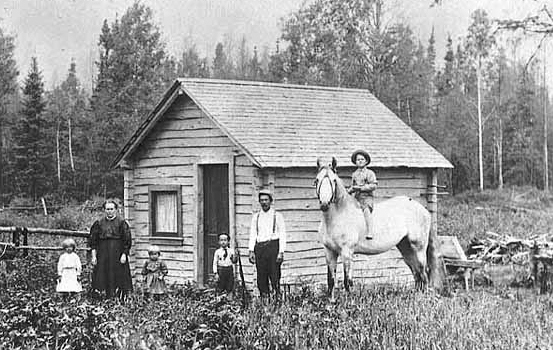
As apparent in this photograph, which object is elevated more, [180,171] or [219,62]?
[219,62]

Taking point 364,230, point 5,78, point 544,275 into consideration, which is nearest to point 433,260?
point 544,275

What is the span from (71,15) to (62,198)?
13.5m

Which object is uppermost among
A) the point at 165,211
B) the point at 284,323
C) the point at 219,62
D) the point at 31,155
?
the point at 219,62

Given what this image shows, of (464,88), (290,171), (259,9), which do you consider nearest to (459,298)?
(290,171)

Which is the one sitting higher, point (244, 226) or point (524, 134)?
point (524, 134)

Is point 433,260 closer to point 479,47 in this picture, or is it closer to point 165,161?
point 165,161

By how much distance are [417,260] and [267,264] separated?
3257 mm

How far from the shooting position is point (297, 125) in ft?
53.0

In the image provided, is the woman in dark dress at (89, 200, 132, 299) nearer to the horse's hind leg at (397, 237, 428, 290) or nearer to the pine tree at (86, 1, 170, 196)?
the horse's hind leg at (397, 237, 428, 290)

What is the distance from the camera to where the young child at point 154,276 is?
1236 cm

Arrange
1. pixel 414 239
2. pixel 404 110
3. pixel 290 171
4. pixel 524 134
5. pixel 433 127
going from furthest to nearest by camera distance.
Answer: pixel 524 134
pixel 433 127
pixel 404 110
pixel 290 171
pixel 414 239

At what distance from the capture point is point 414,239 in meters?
13.7

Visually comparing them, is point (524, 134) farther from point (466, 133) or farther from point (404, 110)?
point (404, 110)

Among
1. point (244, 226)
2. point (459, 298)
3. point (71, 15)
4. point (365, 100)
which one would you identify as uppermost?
point (71, 15)
